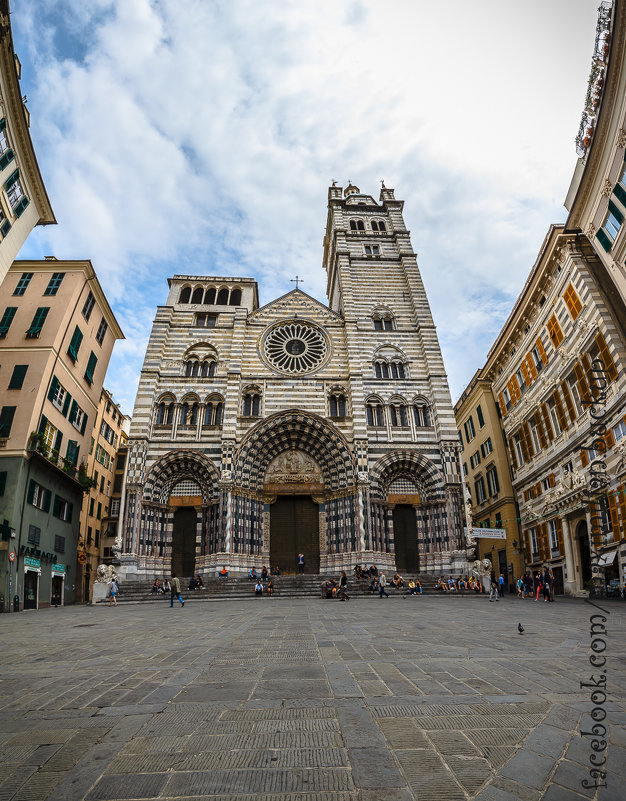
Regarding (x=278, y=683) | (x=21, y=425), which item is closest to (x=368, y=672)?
(x=278, y=683)

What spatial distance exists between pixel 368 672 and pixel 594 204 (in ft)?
65.5

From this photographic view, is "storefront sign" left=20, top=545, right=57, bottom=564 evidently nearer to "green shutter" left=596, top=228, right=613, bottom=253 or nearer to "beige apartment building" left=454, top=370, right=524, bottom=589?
"beige apartment building" left=454, top=370, right=524, bottom=589

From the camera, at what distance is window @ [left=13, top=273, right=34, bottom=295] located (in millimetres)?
26123

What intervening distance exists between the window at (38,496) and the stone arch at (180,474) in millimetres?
5493

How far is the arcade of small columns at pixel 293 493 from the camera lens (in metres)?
27.6

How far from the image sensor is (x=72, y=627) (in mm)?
12664

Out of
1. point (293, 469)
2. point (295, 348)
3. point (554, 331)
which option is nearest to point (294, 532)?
point (293, 469)

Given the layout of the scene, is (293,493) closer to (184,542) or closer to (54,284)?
(184,542)

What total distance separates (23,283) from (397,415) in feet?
77.7

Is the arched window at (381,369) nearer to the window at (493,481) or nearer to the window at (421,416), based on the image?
the window at (421,416)

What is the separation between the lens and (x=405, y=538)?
29.5m

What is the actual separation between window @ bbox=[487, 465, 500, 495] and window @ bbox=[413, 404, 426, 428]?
589 cm

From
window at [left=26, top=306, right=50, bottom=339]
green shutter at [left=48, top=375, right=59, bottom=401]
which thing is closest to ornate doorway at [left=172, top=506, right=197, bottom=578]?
green shutter at [left=48, top=375, right=59, bottom=401]

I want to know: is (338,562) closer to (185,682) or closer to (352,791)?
(185,682)
